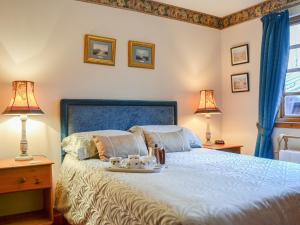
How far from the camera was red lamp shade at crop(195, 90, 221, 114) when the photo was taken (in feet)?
12.7

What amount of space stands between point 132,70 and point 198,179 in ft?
6.49

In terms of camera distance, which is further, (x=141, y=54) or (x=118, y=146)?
(x=141, y=54)

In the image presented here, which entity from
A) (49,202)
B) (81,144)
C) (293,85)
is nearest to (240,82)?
(293,85)

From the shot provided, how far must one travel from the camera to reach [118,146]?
272 centimetres

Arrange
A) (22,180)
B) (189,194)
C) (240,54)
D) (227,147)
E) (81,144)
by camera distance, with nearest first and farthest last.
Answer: (189,194) → (22,180) → (81,144) → (227,147) → (240,54)

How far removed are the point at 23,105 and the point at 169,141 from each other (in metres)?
1.50

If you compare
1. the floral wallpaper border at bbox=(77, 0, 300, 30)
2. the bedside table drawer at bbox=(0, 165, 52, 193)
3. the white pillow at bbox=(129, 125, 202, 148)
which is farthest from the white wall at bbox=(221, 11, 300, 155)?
the bedside table drawer at bbox=(0, 165, 52, 193)

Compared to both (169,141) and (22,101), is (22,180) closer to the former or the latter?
(22,101)

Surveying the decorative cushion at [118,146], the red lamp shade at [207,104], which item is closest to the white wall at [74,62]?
the red lamp shade at [207,104]

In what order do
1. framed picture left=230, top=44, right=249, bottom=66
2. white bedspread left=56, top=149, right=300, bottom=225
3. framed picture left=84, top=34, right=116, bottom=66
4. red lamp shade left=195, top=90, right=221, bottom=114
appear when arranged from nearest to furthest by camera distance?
white bedspread left=56, top=149, right=300, bottom=225, framed picture left=84, top=34, right=116, bottom=66, red lamp shade left=195, top=90, right=221, bottom=114, framed picture left=230, top=44, right=249, bottom=66

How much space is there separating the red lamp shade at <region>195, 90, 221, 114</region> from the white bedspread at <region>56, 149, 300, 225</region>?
4.11ft

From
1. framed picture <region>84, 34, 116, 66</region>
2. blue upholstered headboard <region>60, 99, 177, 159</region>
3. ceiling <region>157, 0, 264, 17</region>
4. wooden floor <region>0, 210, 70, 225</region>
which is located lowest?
wooden floor <region>0, 210, 70, 225</region>

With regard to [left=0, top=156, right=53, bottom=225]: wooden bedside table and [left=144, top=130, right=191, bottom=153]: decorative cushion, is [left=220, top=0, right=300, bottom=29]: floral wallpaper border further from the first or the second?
[left=0, top=156, right=53, bottom=225]: wooden bedside table

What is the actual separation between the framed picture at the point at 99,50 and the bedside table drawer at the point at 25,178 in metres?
1.33
